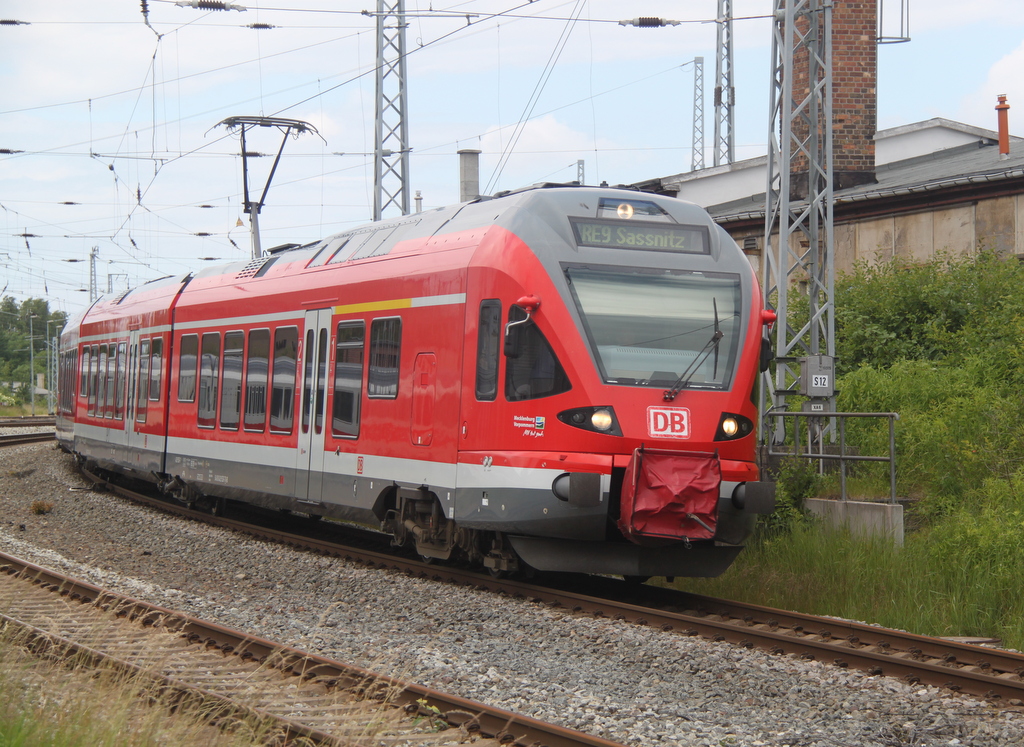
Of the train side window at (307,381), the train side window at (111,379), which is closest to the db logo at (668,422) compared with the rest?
the train side window at (307,381)

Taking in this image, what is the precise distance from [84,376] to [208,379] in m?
7.73

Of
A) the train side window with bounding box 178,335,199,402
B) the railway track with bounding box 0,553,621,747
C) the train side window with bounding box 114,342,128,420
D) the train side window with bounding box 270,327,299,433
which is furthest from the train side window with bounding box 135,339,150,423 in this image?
the railway track with bounding box 0,553,621,747

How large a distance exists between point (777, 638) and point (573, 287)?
3216mm

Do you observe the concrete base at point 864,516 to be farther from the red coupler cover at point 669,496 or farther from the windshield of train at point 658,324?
the windshield of train at point 658,324

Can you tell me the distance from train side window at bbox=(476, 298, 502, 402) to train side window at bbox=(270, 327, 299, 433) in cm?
389

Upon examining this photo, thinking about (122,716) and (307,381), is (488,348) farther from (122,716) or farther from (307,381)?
(122,716)

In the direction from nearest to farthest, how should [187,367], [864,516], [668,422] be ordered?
[668,422], [864,516], [187,367]

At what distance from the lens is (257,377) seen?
44.9 ft

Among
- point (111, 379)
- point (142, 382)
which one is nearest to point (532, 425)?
point (142, 382)

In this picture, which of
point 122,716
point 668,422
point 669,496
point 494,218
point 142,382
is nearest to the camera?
point 122,716

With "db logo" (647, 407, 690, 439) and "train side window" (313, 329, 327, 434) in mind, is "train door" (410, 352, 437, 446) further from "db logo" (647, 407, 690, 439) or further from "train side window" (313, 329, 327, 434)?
"db logo" (647, 407, 690, 439)

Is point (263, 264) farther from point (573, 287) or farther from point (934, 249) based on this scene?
point (934, 249)

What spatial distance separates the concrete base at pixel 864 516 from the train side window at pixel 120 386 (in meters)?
11.9

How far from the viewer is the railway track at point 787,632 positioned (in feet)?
22.0
